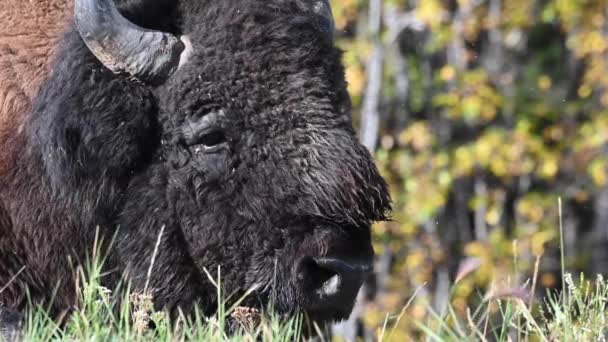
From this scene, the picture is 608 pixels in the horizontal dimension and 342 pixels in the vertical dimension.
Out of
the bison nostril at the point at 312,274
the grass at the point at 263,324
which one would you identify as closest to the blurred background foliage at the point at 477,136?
the bison nostril at the point at 312,274

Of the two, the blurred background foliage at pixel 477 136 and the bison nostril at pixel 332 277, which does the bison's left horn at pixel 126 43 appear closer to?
the bison nostril at pixel 332 277

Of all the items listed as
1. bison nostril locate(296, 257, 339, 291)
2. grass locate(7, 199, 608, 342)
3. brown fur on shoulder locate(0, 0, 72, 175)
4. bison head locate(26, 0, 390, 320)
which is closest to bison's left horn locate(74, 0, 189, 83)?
bison head locate(26, 0, 390, 320)

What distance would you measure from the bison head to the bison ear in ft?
0.49

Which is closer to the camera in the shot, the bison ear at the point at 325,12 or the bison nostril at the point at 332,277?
the bison nostril at the point at 332,277

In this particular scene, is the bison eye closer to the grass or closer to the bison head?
→ the bison head

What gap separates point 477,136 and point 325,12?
6.43 metres

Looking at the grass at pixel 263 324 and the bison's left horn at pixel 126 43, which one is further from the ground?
the bison's left horn at pixel 126 43

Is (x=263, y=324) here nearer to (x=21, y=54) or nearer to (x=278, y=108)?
(x=278, y=108)

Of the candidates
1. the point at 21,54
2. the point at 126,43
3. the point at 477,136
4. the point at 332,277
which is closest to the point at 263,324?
the point at 332,277

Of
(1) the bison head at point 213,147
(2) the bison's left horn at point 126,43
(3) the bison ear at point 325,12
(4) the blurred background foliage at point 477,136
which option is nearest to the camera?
(1) the bison head at point 213,147

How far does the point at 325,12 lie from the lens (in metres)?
5.10

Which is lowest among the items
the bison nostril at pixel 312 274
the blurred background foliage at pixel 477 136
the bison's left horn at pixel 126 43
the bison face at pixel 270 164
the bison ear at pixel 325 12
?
the blurred background foliage at pixel 477 136

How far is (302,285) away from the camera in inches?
177

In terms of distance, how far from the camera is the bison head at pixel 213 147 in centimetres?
457
